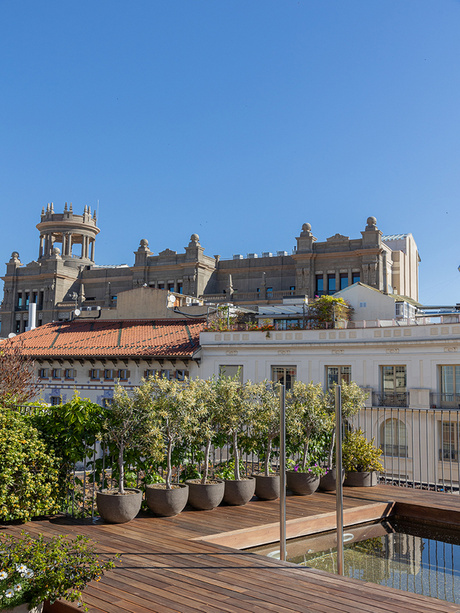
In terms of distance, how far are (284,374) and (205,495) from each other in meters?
18.3

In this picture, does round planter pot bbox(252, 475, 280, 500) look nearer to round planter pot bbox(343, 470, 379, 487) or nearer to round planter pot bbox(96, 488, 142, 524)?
round planter pot bbox(343, 470, 379, 487)

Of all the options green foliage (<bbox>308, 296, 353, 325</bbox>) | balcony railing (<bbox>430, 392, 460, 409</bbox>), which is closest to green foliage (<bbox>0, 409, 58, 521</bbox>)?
balcony railing (<bbox>430, 392, 460, 409</bbox>)

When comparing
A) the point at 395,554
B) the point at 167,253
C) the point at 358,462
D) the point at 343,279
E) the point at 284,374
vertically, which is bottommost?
the point at 395,554

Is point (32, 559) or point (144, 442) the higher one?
point (144, 442)

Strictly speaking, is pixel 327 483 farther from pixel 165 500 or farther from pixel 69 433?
pixel 69 433

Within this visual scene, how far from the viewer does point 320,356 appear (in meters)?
27.3

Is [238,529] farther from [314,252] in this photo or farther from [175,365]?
[314,252]

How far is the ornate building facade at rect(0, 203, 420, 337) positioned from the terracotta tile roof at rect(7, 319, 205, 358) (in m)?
18.8

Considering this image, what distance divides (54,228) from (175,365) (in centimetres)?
5688

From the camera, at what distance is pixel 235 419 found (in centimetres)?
1069

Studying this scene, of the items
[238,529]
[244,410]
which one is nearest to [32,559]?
[238,529]

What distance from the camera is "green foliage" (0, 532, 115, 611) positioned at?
5.00 metres

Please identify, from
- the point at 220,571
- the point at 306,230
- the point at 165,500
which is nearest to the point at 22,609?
the point at 220,571

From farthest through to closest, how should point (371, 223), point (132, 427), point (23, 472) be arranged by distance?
1. point (371, 223)
2. point (132, 427)
3. point (23, 472)
